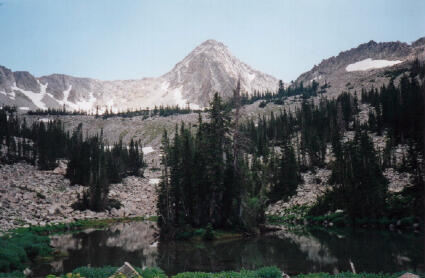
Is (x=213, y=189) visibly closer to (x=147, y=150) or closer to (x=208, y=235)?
(x=208, y=235)

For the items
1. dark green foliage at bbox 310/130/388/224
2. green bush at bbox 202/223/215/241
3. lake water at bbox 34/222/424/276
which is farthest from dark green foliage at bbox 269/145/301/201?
green bush at bbox 202/223/215/241

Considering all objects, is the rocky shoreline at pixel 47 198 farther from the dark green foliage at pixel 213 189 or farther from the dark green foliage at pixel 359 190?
the dark green foliage at pixel 359 190

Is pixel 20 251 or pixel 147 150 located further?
pixel 147 150

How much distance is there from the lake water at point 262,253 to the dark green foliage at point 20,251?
4.12 ft

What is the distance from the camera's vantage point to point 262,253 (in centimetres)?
2103

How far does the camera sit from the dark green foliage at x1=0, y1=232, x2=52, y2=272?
1579 centimetres

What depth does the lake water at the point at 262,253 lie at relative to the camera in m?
16.6

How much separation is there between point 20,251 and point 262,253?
15201mm

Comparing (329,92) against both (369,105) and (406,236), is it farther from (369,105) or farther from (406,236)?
(406,236)

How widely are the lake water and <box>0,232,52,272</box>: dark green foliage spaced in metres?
1.26

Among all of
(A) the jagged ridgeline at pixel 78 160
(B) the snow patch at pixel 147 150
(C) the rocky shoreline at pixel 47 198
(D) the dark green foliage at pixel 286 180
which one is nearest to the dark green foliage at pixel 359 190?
(D) the dark green foliage at pixel 286 180

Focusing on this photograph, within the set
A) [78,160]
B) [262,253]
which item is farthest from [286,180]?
[78,160]

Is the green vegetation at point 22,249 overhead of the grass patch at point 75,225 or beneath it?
overhead

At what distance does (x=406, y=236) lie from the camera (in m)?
24.1
